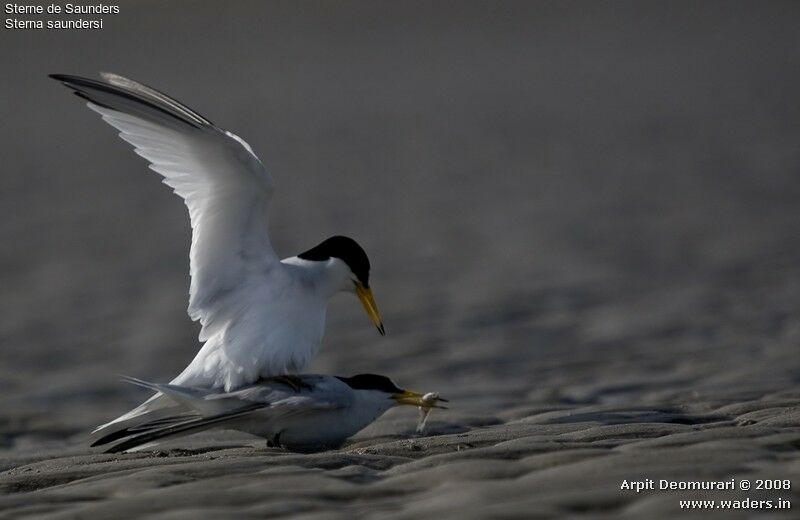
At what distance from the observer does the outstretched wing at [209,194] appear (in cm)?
527

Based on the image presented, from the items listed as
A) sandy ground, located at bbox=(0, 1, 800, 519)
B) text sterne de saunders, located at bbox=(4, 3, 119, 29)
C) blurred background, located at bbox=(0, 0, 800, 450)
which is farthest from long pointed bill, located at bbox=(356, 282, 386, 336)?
text sterne de saunders, located at bbox=(4, 3, 119, 29)

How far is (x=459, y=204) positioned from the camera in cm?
1089

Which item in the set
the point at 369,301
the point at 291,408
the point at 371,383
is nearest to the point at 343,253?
the point at 369,301

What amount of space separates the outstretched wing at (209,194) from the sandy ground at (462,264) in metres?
0.62

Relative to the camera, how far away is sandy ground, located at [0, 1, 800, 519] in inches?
152

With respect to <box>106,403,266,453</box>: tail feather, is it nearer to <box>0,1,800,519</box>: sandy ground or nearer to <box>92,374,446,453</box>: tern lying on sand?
<box>92,374,446,453</box>: tern lying on sand

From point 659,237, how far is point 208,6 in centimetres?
1563

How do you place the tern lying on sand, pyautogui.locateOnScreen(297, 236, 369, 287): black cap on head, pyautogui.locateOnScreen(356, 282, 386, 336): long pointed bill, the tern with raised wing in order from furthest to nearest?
1. pyautogui.locateOnScreen(356, 282, 386, 336): long pointed bill
2. pyautogui.locateOnScreen(297, 236, 369, 287): black cap on head
3. the tern with raised wing
4. the tern lying on sand

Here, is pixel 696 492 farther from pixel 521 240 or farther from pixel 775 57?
pixel 775 57

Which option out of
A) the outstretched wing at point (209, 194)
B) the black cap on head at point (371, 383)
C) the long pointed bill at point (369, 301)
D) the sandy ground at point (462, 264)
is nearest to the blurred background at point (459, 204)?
the sandy ground at point (462, 264)

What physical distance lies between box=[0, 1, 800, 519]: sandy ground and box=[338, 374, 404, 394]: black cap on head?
21cm

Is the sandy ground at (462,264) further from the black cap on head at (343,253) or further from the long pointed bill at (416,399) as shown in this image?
the black cap on head at (343,253)

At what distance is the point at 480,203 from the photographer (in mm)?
10898

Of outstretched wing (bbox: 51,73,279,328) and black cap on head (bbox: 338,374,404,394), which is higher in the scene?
outstretched wing (bbox: 51,73,279,328)
